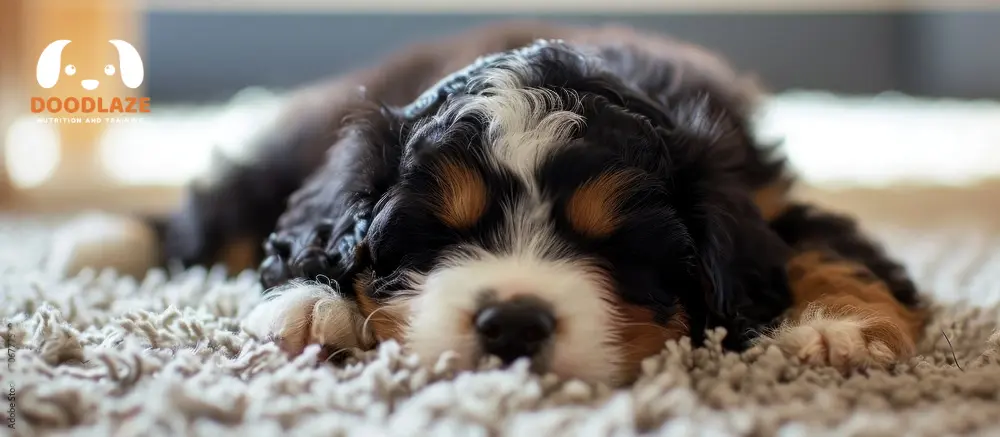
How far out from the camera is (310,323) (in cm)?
164

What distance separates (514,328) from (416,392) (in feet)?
0.61

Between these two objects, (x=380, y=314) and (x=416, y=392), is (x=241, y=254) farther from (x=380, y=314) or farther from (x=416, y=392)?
(x=416, y=392)

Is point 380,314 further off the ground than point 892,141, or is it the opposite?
point 380,314

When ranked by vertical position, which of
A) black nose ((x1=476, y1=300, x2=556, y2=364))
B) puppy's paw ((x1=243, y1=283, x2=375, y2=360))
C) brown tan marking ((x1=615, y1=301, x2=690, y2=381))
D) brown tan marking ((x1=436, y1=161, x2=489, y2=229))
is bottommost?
puppy's paw ((x1=243, y1=283, x2=375, y2=360))

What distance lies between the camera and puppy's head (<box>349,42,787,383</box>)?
1452 mm

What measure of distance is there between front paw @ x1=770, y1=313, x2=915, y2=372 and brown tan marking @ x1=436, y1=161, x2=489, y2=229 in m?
0.58

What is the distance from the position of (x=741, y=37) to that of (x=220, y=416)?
5.01 meters

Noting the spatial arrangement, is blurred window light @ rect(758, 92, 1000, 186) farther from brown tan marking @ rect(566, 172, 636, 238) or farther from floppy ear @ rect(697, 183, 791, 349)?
brown tan marking @ rect(566, 172, 636, 238)

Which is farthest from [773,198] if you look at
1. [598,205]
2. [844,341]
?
[598,205]

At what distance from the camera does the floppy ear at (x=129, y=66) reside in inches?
109

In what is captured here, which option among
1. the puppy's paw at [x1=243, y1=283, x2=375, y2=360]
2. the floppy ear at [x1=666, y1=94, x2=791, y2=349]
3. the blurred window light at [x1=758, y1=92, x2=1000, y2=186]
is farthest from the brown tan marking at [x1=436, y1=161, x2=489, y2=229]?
the blurred window light at [x1=758, y1=92, x2=1000, y2=186]

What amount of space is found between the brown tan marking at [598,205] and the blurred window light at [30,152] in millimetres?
2883

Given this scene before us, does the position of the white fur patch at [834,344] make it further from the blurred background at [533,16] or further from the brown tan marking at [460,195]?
the blurred background at [533,16]

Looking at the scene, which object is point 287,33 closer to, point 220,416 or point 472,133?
point 472,133
